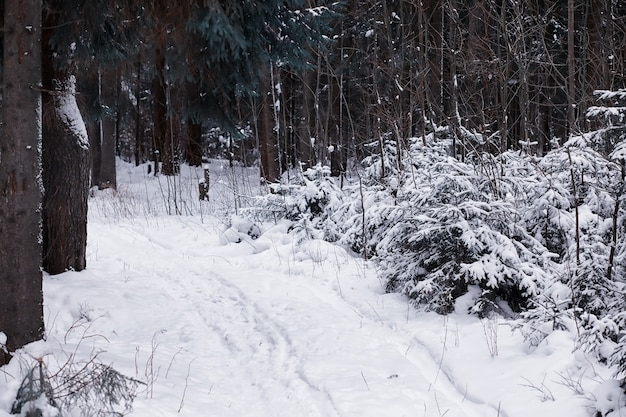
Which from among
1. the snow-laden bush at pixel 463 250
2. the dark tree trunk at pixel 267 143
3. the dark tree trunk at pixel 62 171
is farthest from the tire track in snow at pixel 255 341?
the dark tree trunk at pixel 267 143

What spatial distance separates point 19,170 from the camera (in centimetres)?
428

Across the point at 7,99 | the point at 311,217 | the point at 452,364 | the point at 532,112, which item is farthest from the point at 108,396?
the point at 532,112

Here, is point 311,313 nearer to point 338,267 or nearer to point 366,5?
point 338,267

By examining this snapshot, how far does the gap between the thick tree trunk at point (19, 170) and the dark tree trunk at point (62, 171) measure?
2.44 m

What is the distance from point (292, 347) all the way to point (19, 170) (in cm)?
288

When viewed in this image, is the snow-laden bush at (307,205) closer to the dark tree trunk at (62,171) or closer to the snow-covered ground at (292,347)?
the snow-covered ground at (292,347)

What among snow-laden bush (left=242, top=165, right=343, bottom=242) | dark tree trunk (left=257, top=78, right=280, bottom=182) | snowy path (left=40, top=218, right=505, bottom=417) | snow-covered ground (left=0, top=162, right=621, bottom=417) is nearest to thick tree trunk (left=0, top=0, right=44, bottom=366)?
snow-covered ground (left=0, top=162, right=621, bottom=417)

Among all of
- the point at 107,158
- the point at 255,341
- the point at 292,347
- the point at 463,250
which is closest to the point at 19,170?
the point at 255,341

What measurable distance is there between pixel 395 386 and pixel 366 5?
63.1 ft

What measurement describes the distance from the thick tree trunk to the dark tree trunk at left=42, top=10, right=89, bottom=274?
2.44m

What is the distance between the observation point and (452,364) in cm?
470

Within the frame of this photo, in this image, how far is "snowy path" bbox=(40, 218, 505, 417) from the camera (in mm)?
4070

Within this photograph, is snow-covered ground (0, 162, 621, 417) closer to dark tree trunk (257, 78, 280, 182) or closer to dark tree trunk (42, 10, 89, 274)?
dark tree trunk (42, 10, 89, 274)

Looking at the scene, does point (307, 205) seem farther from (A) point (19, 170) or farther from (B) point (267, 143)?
(B) point (267, 143)
